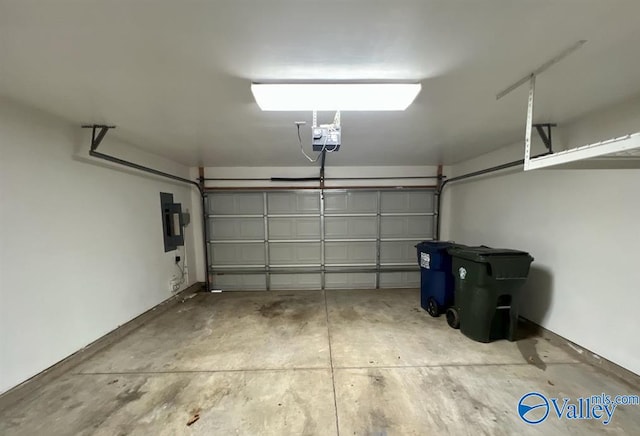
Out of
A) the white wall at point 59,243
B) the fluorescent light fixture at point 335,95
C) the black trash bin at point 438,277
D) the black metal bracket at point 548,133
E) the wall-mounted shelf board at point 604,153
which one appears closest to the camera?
the wall-mounted shelf board at point 604,153

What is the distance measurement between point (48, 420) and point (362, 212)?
4554 mm

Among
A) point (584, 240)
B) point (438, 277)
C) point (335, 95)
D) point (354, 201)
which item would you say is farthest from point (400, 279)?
point (335, 95)

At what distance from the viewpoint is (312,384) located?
7.22 feet

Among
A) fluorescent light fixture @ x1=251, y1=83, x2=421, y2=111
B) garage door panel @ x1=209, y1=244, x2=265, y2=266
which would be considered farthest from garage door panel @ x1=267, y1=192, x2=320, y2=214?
fluorescent light fixture @ x1=251, y1=83, x2=421, y2=111

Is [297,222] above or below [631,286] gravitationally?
above

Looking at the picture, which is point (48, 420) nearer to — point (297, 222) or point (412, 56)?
point (412, 56)

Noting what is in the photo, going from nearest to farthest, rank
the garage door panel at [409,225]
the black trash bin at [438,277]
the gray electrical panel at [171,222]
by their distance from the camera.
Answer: the black trash bin at [438,277] → the gray electrical panel at [171,222] → the garage door panel at [409,225]

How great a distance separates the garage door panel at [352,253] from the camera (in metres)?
5.15

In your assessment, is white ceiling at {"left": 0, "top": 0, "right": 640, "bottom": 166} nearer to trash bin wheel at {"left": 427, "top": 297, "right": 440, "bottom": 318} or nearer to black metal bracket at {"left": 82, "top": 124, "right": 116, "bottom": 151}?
black metal bracket at {"left": 82, "top": 124, "right": 116, "bottom": 151}

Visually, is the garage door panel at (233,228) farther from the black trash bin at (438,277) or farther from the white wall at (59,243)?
the black trash bin at (438,277)

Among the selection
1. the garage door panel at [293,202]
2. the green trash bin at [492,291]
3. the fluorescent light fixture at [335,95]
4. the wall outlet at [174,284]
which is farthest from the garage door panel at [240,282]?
the fluorescent light fixture at [335,95]

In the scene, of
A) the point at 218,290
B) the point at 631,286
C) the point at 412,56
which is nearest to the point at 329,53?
the point at 412,56

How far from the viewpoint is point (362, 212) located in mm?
5090

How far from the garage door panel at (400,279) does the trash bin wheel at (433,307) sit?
140 cm
